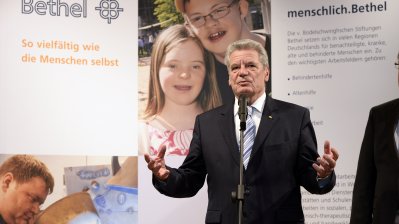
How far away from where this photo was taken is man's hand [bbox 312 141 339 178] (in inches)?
137

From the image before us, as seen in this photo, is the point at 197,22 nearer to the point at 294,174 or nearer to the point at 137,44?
the point at 137,44

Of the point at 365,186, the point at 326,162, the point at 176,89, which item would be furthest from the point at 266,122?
the point at 176,89

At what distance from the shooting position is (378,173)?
11.8ft

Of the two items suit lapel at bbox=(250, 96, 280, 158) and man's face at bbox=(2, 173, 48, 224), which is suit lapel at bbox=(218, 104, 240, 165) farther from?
man's face at bbox=(2, 173, 48, 224)

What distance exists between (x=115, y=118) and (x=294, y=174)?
6.49 feet

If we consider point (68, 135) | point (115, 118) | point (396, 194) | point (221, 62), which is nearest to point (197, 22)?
point (221, 62)

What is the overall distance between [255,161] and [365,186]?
2.00ft

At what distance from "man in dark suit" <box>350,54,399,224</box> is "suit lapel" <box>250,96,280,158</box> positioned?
0.54 metres

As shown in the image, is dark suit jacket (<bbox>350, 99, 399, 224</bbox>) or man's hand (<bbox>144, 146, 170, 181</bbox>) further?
man's hand (<bbox>144, 146, 170, 181</bbox>)

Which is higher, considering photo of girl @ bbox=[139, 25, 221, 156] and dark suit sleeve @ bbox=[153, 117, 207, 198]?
photo of girl @ bbox=[139, 25, 221, 156]

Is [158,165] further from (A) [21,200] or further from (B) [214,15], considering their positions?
(B) [214,15]

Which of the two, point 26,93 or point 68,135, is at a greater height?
point 26,93

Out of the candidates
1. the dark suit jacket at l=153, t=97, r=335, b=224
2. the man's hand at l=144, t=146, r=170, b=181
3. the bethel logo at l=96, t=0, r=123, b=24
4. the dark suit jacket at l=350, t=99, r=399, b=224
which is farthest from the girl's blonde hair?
the dark suit jacket at l=350, t=99, r=399, b=224

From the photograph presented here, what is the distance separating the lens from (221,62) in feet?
17.8
